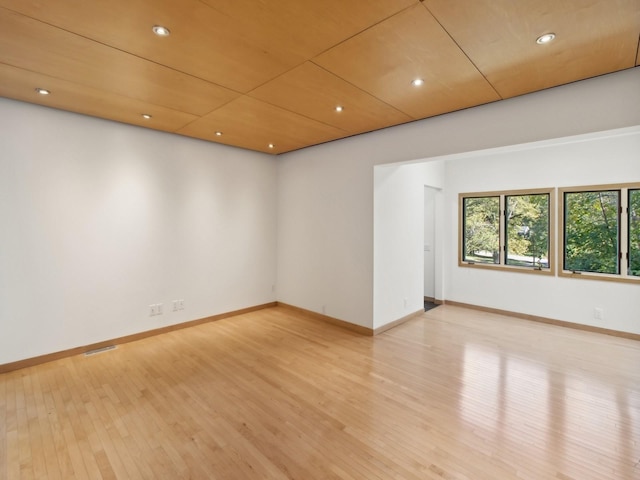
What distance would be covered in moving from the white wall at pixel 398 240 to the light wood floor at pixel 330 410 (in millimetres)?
738

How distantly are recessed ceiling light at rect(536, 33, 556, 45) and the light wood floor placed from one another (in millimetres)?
2865

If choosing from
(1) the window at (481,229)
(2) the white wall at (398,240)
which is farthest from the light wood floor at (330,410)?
(1) the window at (481,229)

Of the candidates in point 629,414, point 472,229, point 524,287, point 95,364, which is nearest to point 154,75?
point 95,364

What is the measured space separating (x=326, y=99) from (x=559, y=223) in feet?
14.2

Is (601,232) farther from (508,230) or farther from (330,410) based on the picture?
(330,410)

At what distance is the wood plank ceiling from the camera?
→ 1.79 metres

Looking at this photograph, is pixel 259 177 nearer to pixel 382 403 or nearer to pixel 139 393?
pixel 139 393

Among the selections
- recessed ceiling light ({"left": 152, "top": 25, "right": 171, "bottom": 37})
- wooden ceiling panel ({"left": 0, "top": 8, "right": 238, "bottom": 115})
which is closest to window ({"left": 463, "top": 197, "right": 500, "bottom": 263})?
wooden ceiling panel ({"left": 0, "top": 8, "right": 238, "bottom": 115})

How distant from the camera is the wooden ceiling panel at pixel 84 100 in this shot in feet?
8.87

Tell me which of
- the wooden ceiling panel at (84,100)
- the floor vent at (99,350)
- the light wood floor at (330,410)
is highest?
the wooden ceiling panel at (84,100)

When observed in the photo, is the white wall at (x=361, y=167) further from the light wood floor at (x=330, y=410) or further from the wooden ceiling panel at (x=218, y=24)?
the wooden ceiling panel at (x=218, y=24)

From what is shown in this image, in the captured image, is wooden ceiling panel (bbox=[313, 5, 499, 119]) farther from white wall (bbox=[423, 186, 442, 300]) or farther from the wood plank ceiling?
white wall (bbox=[423, 186, 442, 300])

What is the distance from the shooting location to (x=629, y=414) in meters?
2.51

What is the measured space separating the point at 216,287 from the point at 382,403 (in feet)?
10.8
